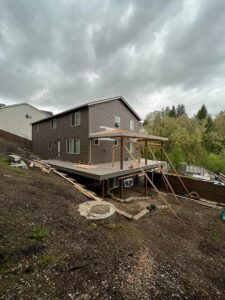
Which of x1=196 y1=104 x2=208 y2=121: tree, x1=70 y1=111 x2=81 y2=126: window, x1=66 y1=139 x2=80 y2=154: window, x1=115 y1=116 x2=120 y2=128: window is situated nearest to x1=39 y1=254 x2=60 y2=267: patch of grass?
x1=66 y1=139 x2=80 y2=154: window

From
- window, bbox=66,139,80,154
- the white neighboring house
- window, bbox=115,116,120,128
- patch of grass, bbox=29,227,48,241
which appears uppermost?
the white neighboring house

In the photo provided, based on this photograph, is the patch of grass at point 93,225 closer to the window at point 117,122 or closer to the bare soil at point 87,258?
the bare soil at point 87,258

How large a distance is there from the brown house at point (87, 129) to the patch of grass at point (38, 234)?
877cm

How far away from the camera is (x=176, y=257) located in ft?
13.8

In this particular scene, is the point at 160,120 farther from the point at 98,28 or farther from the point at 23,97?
the point at 23,97

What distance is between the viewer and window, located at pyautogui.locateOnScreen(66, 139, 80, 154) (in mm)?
13398

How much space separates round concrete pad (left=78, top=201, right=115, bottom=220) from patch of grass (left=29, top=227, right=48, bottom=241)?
140cm

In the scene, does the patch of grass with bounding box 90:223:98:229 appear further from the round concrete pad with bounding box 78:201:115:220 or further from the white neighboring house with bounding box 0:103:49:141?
the white neighboring house with bounding box 0:103:49:141

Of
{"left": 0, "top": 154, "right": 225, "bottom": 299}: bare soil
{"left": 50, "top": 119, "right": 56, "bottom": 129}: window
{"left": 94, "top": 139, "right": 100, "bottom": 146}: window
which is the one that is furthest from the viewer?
{"left": 50, "top": 119, "right": 56, "bottom": 129}: window

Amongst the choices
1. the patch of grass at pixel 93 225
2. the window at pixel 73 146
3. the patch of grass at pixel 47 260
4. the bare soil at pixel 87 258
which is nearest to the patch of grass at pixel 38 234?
the bare soil at pixel 87 258

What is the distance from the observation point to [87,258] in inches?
122

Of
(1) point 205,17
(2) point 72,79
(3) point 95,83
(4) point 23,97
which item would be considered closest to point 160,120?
(3) point 95,83

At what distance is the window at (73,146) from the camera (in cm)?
1340

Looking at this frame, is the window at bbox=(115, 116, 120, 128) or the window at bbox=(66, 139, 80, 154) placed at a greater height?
the window at bbox=(115, 116, 120, 128)
